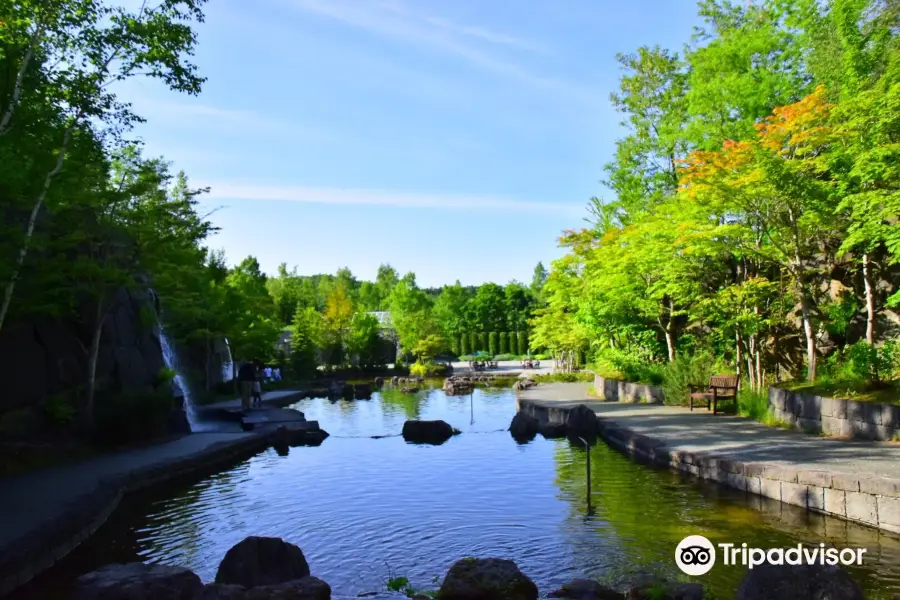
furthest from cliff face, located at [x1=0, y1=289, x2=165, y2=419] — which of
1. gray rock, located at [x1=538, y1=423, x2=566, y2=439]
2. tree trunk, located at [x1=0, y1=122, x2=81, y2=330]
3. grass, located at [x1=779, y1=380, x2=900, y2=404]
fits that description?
grass, located at [x1=779, y1=380, x2=900, y2=404]

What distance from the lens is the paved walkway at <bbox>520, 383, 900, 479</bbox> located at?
9.50 m

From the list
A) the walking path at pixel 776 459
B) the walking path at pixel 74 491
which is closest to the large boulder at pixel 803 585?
the walking path at pixel 776 459

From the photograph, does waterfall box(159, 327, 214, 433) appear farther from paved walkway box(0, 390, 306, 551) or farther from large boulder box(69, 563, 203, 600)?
large boulder box(69, 563, 203, 600)

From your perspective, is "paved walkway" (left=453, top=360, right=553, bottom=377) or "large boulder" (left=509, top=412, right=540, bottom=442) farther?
"paved walkway" (left=453, top=360, right=553, bottom=377)

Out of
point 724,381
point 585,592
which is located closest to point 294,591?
point 585,592

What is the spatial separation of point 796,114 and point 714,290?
6972mm

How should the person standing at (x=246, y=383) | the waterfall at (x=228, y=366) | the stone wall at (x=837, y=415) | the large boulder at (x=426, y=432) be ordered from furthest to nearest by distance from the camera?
the waterfall at (x=228, y=366) → the person standing at (x=246, y=383) → the large boulder at (x=426, y=432) → the stone wall at (x=837, y=415)

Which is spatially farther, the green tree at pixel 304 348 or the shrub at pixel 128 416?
the green tree at pixel 304 348

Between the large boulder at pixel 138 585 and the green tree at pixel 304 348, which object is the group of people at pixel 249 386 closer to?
the green tree at pixel 304 348

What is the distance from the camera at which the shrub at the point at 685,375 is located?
1836 cm

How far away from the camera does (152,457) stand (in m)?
Answer: 13.0

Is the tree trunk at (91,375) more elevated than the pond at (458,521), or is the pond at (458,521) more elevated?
the tree trunk at (91,375)

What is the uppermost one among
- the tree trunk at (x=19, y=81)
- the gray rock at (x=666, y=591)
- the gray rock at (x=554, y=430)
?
the tree trunk at (x=19, y=81)

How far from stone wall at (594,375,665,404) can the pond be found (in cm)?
628
